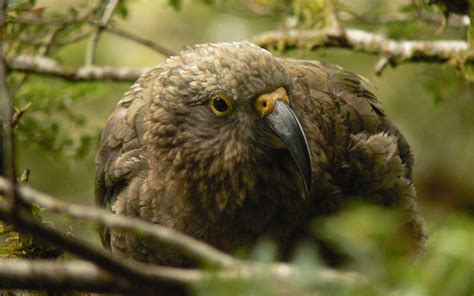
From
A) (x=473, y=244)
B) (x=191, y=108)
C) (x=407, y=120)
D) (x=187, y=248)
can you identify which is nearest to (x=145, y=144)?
(x=191, y=108)

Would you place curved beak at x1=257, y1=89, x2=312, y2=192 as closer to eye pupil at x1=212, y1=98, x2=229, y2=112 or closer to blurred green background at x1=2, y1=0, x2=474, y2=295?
eye pupil at x1=212, y1=98, x2=229, y2=112

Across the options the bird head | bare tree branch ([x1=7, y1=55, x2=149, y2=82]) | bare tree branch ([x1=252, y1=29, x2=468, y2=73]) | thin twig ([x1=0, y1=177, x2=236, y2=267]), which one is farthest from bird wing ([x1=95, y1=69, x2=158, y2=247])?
thin twig ([x1=0, y1=177, x2=236, y2=267])

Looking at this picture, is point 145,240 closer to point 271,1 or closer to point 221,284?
point 221,284

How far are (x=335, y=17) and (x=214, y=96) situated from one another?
202cm

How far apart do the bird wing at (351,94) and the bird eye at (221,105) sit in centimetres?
69

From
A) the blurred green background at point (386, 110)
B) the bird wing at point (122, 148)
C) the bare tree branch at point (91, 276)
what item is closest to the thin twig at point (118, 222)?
the bare tree branch at point (91, 276)

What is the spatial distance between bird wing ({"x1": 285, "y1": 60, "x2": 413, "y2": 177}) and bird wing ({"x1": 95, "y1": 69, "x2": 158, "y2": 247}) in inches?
36.0

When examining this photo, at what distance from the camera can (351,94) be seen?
4621 millimetres

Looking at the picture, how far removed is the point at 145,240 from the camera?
161 inches

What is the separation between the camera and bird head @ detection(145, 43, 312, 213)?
3783 millimetres

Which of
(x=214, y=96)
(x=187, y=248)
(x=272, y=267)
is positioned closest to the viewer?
(x=272, y=267)

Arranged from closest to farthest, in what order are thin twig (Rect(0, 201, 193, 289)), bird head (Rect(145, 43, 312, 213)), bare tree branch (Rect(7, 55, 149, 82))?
thin twig (Rect(0, 201, 193, 289)) < bird head (Rect(145, 43, 312, 213)) < bare tree branch (Rect(7, 55, 149, 82))

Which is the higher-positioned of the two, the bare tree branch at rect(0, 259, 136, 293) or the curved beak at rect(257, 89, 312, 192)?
the bare tree branch at rect(0, 259, 136, 293)

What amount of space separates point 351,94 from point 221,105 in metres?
1.10
